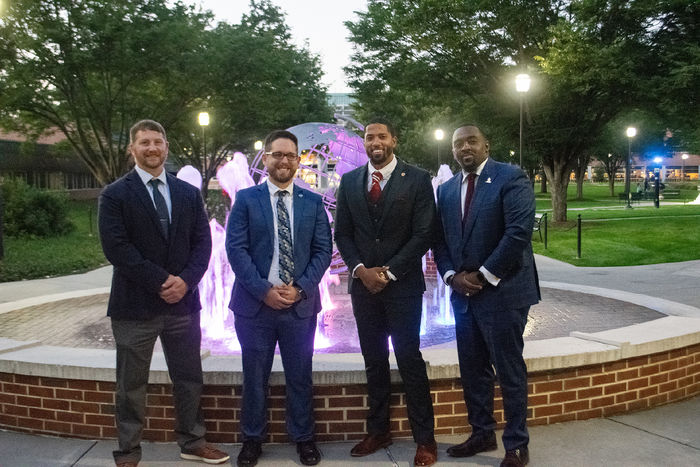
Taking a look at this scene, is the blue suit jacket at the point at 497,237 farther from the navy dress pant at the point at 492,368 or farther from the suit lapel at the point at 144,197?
the suit lapel at the point at 144,197

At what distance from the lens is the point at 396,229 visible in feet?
14.0

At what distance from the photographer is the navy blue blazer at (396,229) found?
13.8 ft

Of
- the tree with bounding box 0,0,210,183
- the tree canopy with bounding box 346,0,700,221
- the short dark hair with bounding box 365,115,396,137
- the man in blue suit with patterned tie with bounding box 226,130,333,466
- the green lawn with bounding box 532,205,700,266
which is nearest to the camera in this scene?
the man in blue suit with patterned tie with bounding box 226,130,333,466

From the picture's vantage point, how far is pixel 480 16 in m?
23.0

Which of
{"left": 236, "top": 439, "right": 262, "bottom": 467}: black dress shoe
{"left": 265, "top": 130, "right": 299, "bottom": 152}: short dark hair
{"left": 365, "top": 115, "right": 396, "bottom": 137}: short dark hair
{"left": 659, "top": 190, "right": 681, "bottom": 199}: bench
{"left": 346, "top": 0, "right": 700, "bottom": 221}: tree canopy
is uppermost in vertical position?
{"left": 346, "top": 0, "right": 700, "bottom": 221}: tree canopy

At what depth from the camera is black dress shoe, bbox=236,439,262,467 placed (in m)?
4.03

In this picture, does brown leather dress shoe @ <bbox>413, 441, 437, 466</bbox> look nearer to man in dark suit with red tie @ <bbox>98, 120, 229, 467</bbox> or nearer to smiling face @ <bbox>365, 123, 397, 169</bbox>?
man in dark suit with red tie @ <bbox>98, 120, 229, 467</bbox>

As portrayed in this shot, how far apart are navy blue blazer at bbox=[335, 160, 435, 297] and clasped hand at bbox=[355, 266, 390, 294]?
0.07 meters

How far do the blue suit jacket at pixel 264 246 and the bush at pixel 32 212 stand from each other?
20.1 meters

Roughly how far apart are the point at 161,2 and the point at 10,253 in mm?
11708

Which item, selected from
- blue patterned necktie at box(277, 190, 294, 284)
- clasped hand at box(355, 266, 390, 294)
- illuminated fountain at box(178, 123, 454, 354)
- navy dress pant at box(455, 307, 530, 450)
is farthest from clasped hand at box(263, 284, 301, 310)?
illuminated fountain at box(178, 123, 454, 354)

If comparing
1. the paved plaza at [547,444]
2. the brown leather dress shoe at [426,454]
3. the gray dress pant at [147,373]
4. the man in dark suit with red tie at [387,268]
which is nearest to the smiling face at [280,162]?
the man in dark suit with red tie at [387,268]

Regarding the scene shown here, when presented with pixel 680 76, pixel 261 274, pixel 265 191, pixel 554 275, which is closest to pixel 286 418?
pixel 261 274

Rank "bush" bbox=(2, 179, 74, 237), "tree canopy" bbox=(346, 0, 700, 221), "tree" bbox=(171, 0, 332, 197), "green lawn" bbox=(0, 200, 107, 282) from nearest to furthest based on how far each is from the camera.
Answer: "green lawn" bbox=(0, 200, 107, 282), "tree canopy" bbox=(346, 0, 700, 221), "bush" bbox=(2, 179, 74, 237), "tree" bbox=(171, 0, 332, 197)
